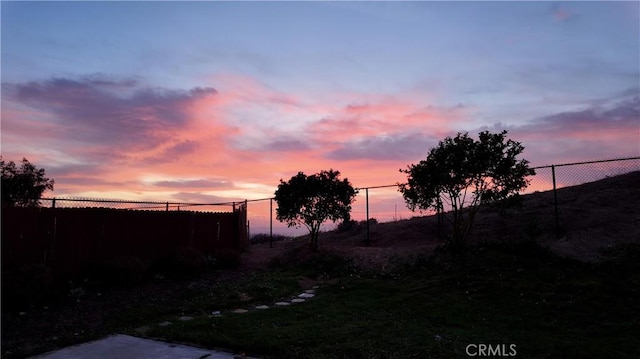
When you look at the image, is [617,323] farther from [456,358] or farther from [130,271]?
[130,271]

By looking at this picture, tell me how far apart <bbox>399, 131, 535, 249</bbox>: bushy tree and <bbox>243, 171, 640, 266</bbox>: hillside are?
1602mm

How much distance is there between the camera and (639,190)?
15.5 m

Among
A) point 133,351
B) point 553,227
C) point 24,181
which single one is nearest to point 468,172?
point 553,227

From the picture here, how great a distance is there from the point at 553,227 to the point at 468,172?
11.9 ft

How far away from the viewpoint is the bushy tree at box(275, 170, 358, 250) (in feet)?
54.0

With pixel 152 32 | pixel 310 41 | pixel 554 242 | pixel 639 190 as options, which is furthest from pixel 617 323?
pixel 152 32

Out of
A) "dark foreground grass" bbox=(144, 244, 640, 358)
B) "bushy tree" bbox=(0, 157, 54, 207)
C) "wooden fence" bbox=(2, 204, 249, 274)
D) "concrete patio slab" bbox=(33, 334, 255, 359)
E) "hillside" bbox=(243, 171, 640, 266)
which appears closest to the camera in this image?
"concrete patio slab" bbox=(33, 334, 255, 359)

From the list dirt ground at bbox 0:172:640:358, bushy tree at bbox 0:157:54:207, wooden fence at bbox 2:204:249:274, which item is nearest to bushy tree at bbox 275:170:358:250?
dirt ground at bbox 0:172:640:358

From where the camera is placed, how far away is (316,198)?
16547 mm

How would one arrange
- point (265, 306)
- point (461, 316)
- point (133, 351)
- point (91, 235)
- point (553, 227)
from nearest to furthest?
point (133, 351) < point (461, 316) < point (265, 306) < point (91, 235) < point (553, 227)

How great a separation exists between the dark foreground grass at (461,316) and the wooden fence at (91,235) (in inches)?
189

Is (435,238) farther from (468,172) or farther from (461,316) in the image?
(461,316)

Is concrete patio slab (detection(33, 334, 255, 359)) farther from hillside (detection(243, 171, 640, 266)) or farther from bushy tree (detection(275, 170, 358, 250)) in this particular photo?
bushy tree (detection(275, 170, 358, 250))

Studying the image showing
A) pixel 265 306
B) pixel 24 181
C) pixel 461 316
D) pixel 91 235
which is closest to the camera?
pixel 461 316
